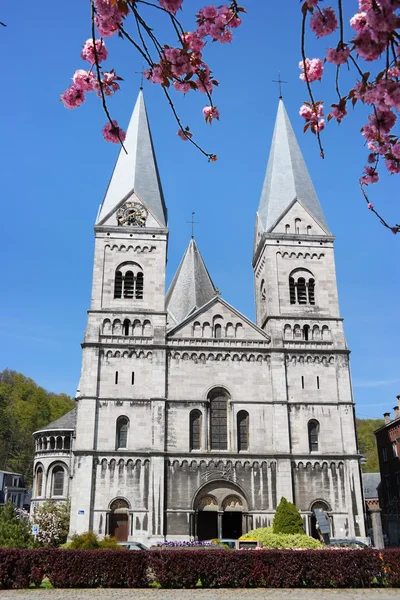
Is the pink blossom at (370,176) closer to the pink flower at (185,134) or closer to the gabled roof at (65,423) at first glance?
the pink flower at (185,134)

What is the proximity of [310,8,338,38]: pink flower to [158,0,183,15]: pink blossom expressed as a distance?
1271mm

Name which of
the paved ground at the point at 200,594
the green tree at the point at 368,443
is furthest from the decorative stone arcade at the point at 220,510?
the green tree at the point at 368,443

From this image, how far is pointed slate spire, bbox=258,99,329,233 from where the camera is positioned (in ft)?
136

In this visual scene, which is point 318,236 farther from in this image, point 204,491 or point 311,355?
point 204,491

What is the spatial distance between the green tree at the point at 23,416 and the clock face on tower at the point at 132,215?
5838 cm

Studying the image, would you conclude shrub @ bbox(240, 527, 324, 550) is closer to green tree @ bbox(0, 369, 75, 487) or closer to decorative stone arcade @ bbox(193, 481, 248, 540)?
decorative stone arcade @ bbox(193, 481, 248, 540)

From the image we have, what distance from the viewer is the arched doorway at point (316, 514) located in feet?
111

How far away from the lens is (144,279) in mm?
38656

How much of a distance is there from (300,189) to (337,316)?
9.68 metres

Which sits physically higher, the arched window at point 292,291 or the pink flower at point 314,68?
the arched window at point 292,291

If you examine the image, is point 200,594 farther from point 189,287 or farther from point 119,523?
point 189,287

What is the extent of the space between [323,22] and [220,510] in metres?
31.7

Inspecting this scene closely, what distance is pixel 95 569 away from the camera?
18219 millimetres

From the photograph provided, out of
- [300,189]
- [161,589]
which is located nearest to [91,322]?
[300,189]
